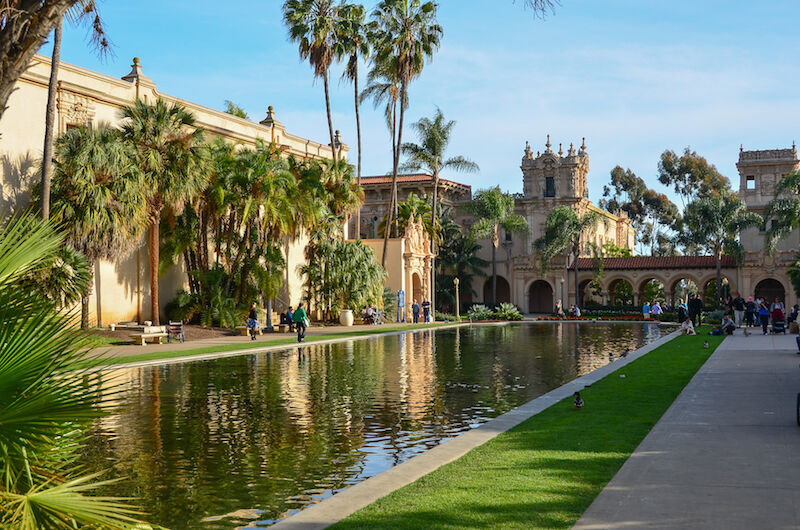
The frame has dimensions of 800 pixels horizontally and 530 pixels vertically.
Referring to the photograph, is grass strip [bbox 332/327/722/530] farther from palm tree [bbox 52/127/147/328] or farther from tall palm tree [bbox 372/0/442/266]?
tall palm tree [bbox 372/0/442/266]

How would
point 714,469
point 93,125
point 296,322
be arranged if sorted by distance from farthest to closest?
1. point 93,125
2. point 296,322
3. point 714,469

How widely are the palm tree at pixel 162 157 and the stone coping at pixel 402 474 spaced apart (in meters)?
21.1

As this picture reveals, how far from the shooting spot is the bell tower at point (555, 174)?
69.4 m

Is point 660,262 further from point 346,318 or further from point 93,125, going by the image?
point 93,125

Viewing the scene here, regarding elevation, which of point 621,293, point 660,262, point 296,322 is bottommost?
point 296,322

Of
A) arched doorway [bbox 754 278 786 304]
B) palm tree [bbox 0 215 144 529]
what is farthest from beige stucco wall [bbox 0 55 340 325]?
arched doorway [bbox 754 278 786 304]

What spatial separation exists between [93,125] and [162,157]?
399 cm

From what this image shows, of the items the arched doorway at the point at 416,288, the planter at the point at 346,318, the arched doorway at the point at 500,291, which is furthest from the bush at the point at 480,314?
the arched doorway at the point at 500,291

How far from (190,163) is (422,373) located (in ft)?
54.0

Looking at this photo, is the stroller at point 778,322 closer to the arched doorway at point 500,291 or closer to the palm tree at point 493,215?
the palm tree at point 493,215

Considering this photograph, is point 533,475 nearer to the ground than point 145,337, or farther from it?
nearer to the ground

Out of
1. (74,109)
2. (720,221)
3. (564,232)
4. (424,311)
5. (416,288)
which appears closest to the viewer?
(74,109)

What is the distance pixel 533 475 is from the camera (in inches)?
291

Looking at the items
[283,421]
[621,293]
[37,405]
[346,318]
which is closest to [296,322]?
[346,318]
